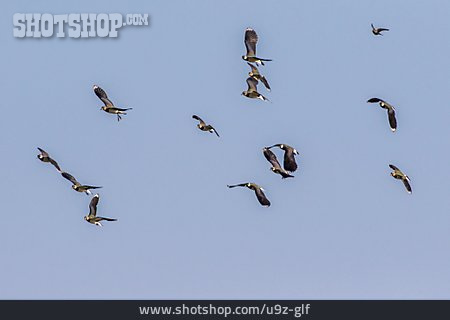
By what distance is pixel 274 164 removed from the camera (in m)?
60.7

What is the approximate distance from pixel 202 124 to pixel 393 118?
9.25 metres

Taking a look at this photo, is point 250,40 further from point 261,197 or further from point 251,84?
point 261,197

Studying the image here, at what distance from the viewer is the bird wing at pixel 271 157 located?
60.7 meters

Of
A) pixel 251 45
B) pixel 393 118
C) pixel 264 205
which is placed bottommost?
pixel 264 205

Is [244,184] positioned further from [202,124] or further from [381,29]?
[381,29]

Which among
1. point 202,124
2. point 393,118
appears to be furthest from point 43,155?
point 393,118

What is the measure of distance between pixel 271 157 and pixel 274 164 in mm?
706

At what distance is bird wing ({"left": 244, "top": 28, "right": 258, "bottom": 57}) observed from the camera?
62.7 meters

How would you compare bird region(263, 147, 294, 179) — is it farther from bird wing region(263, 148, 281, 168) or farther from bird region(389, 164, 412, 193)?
bird region(389, 164, 412, 193)

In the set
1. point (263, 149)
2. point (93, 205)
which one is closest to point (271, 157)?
point (263, 149)

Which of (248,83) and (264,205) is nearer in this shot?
(264,205)

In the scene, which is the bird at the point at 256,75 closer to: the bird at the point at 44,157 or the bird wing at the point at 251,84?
the bird wing at the point at 251,84

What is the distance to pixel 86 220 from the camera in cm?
6650

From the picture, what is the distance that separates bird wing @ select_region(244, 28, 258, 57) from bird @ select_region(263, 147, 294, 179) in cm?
451
